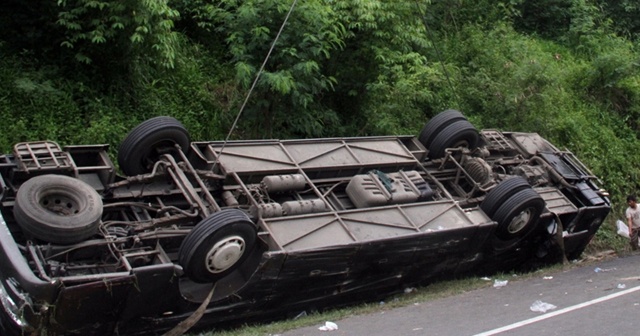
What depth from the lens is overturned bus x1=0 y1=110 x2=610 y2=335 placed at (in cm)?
647

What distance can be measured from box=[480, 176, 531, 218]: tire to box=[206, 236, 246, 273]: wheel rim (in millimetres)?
3582

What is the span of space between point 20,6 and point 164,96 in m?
2.40

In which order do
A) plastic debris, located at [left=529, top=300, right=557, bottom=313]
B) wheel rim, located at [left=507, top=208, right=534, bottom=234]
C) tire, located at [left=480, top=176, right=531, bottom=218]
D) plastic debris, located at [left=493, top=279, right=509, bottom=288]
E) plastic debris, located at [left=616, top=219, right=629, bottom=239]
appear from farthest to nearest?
1. plastic debris, located at [left=616, top=219, right=629, bottom=239]
2. wheel rim, located at [left=507, top=208, right=534, bottom=234]
3. tire, located at [left=480, top=176, right=531, bottom=218]
4. plastic debris, located at [left=493, top=279, right=509, bottom=288]
5. plastic debris, located at [left=529, top=300, right=557, bottom=313]

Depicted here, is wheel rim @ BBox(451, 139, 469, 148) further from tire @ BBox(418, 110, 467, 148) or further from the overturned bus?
tire @ BBox(418, 110, 467, 148)

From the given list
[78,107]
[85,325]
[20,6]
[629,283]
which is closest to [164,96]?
[78,107]

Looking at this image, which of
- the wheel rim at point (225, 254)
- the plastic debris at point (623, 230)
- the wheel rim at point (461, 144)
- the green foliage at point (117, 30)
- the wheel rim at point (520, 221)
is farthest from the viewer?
the plastic debris at point (623, 230)

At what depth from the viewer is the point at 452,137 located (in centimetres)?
1036

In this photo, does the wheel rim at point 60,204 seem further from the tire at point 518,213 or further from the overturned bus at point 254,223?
the tire at point 518,213

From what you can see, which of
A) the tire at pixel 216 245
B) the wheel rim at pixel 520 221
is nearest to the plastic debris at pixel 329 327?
the tire at pixel 216 245

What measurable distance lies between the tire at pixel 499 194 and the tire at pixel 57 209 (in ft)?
15.7

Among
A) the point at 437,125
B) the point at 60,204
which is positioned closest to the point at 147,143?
the point at 60,204

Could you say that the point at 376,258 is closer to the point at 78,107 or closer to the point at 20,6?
the point at 78,107

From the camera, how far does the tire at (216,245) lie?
6.89 meters

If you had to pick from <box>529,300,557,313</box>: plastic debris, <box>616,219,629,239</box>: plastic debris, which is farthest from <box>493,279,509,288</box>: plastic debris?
<box>616,219,629,239</box>: plastic debris
